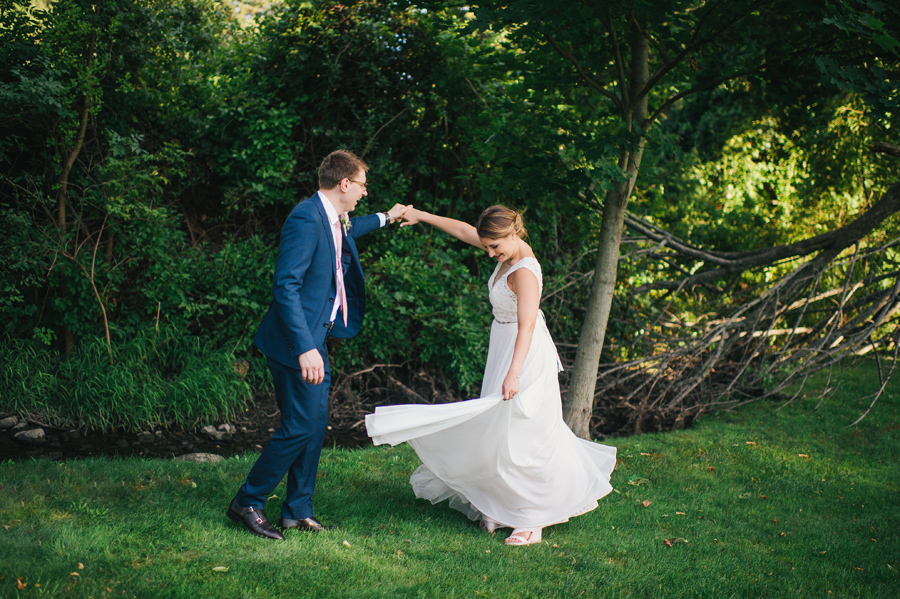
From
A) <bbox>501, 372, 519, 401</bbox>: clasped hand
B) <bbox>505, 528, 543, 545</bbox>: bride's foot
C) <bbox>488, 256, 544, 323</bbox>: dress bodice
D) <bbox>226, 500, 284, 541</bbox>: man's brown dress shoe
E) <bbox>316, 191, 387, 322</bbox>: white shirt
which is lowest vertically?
<bbox>505, 528, 543, 545</bbox>: bride's foot

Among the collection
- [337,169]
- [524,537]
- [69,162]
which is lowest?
[524,537]

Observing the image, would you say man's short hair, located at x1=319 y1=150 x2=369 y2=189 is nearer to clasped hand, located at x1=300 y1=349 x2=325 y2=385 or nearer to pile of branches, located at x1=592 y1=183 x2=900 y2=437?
clasped hand, located at x1=300 y1=349 x2=325 y2=385

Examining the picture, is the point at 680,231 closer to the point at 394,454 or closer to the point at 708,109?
the point at 708,109

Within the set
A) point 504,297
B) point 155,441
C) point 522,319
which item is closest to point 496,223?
point 504,297

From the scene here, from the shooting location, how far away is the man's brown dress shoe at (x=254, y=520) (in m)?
3.62

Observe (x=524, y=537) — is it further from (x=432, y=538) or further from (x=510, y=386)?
(x=510, y=386)

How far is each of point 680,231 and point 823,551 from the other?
6.35 metres

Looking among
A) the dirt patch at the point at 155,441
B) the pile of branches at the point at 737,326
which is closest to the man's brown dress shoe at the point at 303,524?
the dirt patch at the point at 155,441

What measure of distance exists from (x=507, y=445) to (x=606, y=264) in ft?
8.44

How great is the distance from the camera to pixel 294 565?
3268 mm

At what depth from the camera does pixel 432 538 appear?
391 cm

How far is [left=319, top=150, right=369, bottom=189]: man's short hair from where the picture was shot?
383 cm

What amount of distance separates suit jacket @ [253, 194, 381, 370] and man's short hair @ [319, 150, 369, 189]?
12 cm

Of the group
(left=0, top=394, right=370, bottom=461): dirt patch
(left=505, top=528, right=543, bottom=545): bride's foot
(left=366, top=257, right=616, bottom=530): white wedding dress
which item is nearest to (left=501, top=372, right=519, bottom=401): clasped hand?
(left=366, top=257, right=616, bottom=530): white wedding dress
